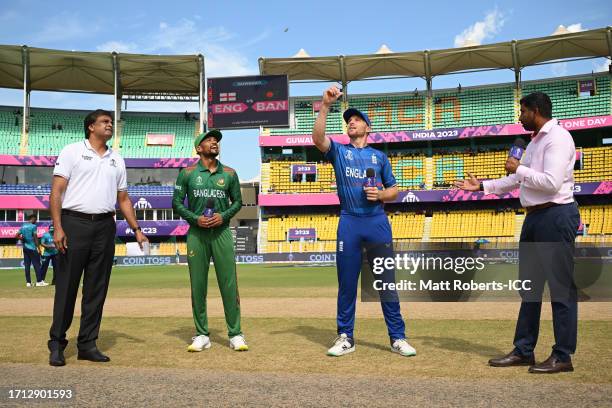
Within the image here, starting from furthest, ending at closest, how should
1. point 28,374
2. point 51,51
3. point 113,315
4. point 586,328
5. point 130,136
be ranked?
point 130,136 → point 51,51 → point 113,315 → point 586,328 → point 28,374

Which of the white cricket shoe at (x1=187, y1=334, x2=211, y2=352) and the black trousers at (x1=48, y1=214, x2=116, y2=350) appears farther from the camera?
the white cricket shoe at (x1=187, y1=334, x2=211, y2=352)

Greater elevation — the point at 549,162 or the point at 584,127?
the point at 584,127

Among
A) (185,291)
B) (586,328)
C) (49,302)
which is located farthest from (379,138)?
(586,328)

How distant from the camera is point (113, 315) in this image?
31.7 ft

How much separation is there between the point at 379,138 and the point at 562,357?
39207mm

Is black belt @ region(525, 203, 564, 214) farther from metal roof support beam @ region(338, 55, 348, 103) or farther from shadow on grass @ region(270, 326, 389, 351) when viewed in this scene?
metal roof support beam @ region(338, 55, 348, 103)

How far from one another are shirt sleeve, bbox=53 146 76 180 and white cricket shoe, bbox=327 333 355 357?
3273 millimetres

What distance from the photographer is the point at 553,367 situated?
4.81m

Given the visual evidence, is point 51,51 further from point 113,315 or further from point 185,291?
point 113,315

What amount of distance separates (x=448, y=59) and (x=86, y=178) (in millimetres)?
39010

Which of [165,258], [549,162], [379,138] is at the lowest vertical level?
[165,258]

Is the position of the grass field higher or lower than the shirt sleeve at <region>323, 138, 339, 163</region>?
lower

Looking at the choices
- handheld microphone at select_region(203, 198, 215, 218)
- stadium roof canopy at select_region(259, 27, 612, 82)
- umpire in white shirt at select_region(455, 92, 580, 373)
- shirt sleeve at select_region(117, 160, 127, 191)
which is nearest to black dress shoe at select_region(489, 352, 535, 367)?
umpire in white shirt at select_region(455, 92, 580, 373)

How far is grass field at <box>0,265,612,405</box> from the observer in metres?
4.95
